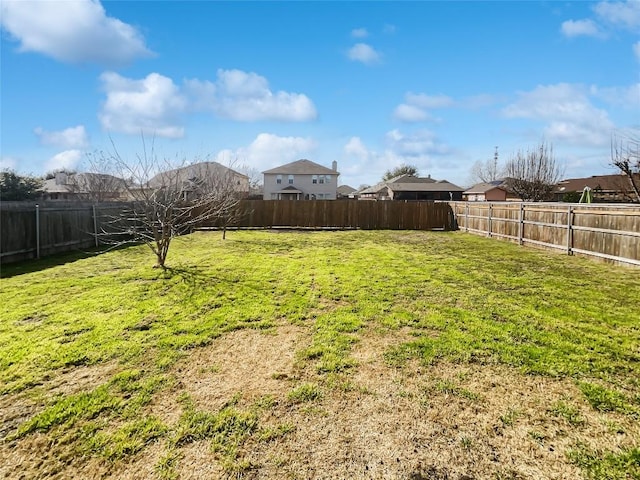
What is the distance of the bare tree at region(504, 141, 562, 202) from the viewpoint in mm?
20994

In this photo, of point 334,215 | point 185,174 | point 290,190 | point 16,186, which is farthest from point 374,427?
point 290,190

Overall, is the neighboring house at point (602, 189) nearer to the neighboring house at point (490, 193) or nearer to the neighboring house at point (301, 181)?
the neighboring house at point (490, 193)

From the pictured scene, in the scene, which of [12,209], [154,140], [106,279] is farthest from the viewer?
[154,140]

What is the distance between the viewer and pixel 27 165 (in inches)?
810

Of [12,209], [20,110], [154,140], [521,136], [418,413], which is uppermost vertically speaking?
[521,136]

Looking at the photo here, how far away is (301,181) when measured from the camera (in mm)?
35188

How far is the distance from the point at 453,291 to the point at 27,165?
25.3 meters

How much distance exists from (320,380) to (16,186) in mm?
24277

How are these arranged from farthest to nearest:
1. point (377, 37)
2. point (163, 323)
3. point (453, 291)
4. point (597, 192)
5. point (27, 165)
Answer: point (597, 192), point (27, 165), point (377, 37), point (453, 291), point (163, 323)

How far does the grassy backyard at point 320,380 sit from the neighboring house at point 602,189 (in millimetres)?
14530

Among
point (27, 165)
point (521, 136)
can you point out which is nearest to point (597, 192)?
point (521, 136)

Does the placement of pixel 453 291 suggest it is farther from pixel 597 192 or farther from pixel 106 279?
pixel 597 192

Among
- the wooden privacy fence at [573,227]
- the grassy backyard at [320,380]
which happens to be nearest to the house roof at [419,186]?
the wooden privacy fence at [573,227]

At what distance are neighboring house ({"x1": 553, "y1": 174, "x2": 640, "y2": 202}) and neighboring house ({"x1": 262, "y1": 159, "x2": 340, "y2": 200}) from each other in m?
19.4
